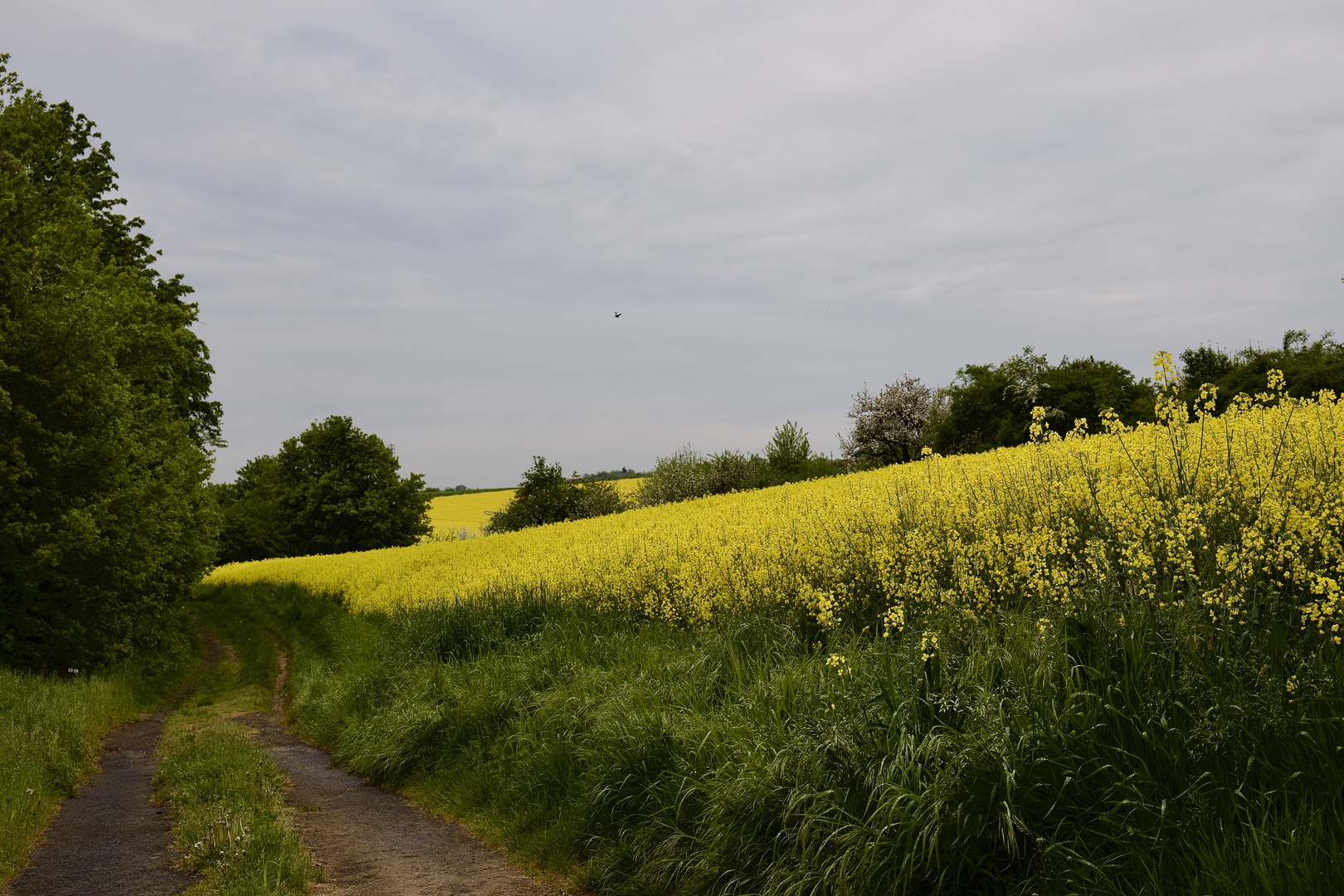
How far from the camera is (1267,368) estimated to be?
3475 centimetres

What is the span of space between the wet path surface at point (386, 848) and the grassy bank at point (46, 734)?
2.43m

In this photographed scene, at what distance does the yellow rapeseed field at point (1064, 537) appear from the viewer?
516cm

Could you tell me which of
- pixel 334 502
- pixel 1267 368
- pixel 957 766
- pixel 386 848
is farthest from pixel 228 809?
pixel 334 502

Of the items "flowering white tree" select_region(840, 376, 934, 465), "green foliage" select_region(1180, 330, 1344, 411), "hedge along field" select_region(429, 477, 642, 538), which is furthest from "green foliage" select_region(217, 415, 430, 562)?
"green foliage" select_region(1180, 330, 1344, 411)

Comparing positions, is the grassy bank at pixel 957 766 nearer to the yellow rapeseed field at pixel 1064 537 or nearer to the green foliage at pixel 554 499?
the yellow rapeseed field at pixel 1064 537

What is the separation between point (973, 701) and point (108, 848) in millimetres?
7945

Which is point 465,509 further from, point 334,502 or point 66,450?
point 66,450

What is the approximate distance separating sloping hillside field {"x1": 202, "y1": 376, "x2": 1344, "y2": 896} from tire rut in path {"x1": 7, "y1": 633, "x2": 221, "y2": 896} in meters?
2.45

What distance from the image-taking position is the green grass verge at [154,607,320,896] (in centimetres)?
671

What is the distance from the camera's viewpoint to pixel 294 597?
32.5 meters

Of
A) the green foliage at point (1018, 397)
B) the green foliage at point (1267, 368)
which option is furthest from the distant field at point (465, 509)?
the green foliage at point (1267, 368)

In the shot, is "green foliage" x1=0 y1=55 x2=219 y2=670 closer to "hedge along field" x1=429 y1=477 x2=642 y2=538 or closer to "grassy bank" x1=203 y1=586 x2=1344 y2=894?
"grassy bank" x1=203 y1=586 x2=1344 y2=894

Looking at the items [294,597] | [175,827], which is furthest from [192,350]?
[175,827]

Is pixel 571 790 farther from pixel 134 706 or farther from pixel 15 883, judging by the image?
pixel 134 706
